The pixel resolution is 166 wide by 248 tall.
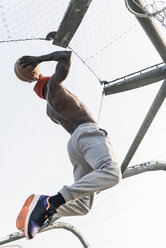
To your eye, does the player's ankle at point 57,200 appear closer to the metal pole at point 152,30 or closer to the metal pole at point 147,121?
the metal pole at point 152,30

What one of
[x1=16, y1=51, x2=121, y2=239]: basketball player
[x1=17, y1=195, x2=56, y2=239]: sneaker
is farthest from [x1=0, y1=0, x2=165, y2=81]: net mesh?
[x1=17, y1=195, x2=56, y2=239]: sneaker

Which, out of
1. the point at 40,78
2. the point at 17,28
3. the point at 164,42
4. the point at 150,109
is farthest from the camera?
the point at 150,109

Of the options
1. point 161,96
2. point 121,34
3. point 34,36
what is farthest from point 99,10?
point 161,96

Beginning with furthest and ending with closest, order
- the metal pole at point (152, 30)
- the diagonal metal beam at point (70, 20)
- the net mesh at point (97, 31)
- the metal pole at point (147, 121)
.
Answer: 1. the metal pole at point (147, 121)
2. the net mesh at point (97, 31)
3. the metal pole at point (152, 30)
4. the diagonal metal beam at point (70, 20)

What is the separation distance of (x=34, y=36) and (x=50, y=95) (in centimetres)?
219

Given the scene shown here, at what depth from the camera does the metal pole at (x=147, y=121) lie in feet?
18.7

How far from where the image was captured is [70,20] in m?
4.45

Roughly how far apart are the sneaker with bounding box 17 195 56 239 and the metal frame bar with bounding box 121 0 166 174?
293cm

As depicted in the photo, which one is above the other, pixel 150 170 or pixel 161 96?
pixel 161 96

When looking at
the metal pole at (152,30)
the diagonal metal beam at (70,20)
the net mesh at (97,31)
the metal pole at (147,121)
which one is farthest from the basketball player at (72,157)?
the metal pole at (147,121)

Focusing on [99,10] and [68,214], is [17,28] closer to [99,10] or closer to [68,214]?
[99,10]

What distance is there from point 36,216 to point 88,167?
102 centimetres

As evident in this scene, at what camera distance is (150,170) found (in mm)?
8938

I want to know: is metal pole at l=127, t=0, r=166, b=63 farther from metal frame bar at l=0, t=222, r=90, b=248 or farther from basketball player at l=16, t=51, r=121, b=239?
metal frame bar at l=0, t=222, r=90, b=248
